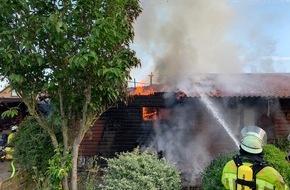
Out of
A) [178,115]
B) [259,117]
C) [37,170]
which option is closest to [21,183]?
[37,170]

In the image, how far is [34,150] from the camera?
6.55 metres

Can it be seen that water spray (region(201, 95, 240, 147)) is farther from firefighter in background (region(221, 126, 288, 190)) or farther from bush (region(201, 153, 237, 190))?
firefighter in background (region(221, 126, 288, 190))

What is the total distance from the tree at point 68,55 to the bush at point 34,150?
99 centimetres

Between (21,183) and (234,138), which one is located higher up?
(234,138)

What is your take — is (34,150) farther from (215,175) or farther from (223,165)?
(223,165)

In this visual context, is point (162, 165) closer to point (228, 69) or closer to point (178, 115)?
point (178, 115)

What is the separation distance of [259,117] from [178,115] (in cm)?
279

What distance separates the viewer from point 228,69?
40.5 ft

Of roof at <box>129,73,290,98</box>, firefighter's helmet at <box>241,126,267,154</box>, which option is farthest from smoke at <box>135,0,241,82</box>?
firefighter's helmet at <box>241,126,267,154</box>

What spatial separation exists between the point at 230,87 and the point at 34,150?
6.22m

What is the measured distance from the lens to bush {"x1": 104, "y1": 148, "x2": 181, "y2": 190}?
5297mm

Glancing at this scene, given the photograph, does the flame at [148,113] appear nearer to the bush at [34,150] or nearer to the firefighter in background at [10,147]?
the bush at [34,150]

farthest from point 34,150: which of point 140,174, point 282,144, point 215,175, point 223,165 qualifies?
point 282,144

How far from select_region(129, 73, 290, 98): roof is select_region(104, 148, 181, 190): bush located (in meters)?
3.09
